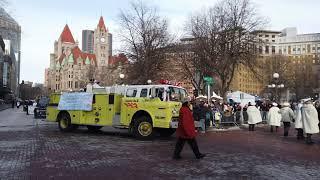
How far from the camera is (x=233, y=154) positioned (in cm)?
1366

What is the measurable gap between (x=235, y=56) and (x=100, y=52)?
453 feet

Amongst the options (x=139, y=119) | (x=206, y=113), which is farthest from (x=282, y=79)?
(x=139, y=119)

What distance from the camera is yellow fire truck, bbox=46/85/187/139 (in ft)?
60.5

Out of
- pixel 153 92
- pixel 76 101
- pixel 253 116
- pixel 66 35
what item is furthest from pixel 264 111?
pixel 66 35

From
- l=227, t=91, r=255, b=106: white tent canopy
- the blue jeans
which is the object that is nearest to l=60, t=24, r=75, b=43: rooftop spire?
l=227, t=91, r=255, b=106: white tent canopy

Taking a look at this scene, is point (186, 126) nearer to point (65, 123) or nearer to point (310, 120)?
point (310, 120)

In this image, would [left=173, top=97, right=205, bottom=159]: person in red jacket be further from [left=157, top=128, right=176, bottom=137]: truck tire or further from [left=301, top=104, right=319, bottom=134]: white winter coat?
[left=157, top=128, right=176, bottom=137]: truck tire

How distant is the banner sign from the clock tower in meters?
153

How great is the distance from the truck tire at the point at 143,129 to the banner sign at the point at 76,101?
314cm

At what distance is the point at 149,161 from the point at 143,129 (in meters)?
6.96

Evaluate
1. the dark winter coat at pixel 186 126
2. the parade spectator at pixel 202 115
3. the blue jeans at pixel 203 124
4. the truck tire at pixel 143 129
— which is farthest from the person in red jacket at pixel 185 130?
the blue jeans at pixel 203 124

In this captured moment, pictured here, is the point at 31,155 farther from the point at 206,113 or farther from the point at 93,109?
the point at 206,113

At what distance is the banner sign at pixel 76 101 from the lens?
21203 millimetres

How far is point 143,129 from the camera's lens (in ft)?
62.0
